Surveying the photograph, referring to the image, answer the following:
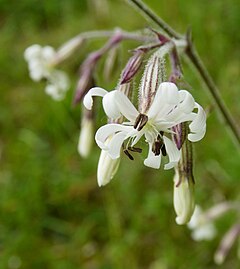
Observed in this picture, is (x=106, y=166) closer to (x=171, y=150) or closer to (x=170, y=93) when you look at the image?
(x=171, y=150)

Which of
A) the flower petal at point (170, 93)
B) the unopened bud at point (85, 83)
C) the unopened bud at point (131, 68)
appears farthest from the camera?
the unopened bud at point (85, 83)

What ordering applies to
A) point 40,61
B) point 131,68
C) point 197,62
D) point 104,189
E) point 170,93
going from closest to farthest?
point 170,93, point 131,68, point 197,62, point 40,61, point 104,189

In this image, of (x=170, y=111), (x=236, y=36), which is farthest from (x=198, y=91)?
(x=170, y=111)

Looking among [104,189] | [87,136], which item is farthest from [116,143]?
[104,189]

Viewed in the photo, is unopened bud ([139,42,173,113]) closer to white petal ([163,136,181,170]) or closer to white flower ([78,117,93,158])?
white petal ([163,136,181,170])

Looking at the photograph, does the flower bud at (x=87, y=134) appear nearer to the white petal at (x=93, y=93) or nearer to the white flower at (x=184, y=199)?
the white flower at (x=184, y=199)

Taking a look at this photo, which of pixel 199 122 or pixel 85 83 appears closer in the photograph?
pixel 199 122

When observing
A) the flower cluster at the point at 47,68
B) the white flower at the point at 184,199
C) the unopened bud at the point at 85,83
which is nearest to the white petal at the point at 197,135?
the white flower at the point at 184,199
